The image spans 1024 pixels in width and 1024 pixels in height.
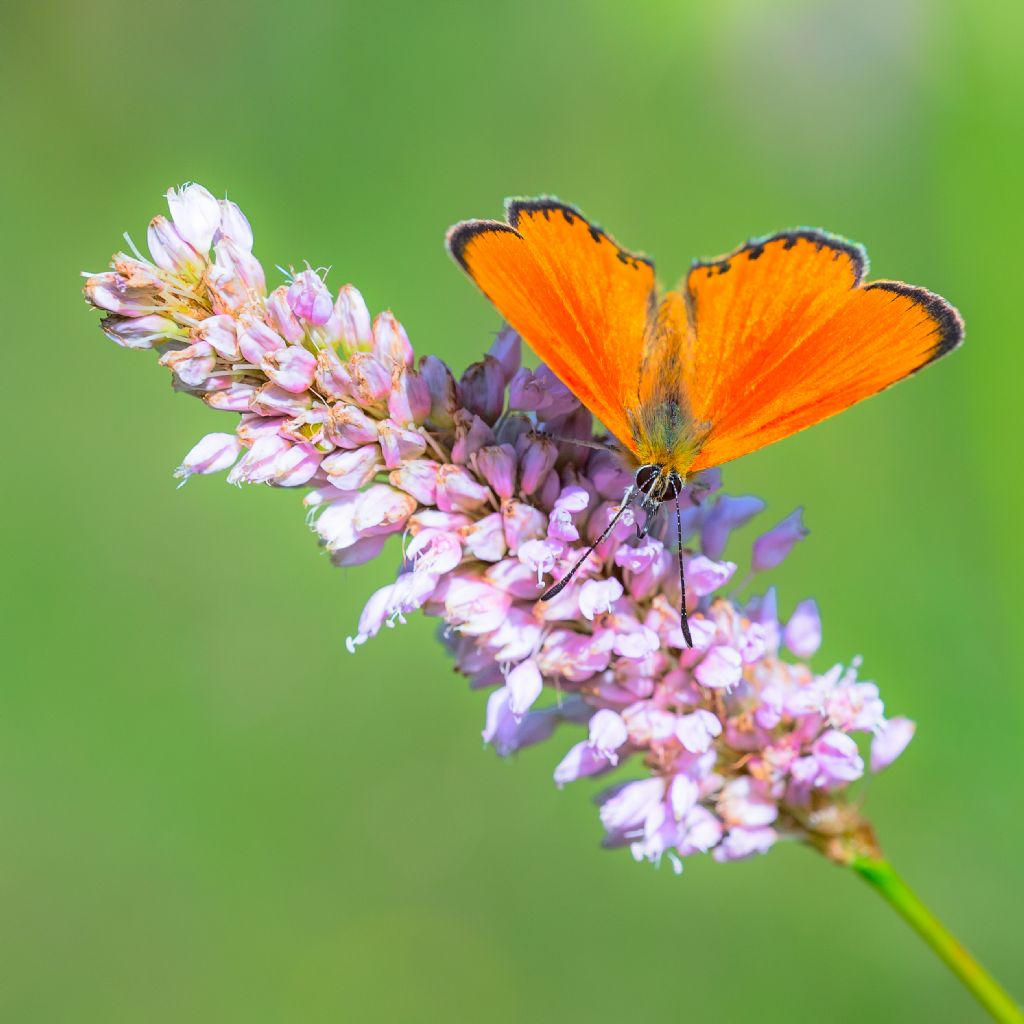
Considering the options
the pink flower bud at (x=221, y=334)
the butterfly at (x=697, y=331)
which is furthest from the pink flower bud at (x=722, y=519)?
the pink flower bud at (x=221, y=334)

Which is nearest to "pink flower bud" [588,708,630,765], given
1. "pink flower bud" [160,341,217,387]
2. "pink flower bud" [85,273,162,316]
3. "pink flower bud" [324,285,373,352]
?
"pink flower bud" [324,285,373,352]

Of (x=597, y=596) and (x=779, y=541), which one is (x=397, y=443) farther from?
(x=779, y=541)

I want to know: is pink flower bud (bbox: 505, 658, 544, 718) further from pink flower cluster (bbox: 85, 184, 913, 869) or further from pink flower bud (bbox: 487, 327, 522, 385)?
pink flower bud (bbox: 487, 327, 522, 385)

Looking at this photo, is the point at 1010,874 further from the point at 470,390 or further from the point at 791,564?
the point at 470,390

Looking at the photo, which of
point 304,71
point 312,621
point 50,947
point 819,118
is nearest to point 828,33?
point 819,118

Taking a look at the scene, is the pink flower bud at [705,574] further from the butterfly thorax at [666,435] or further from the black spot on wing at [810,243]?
the black spot on wing at [810,243]

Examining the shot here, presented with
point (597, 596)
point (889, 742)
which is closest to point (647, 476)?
point (597, 596)
